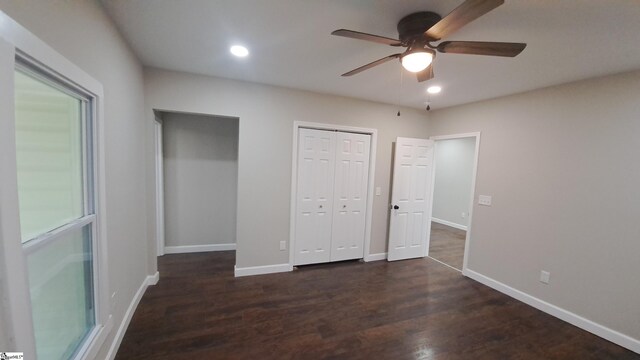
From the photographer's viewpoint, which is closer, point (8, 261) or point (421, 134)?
point (8, 261)

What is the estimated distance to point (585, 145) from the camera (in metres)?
2.42

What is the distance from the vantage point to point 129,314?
2172 millimetres

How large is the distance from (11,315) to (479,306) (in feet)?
11.6

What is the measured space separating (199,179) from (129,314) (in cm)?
205

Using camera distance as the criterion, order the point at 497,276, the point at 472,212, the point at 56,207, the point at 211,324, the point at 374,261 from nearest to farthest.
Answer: the point at 56,207 < the point at 211,324 < the point at 497,276 < the point at 472,212 < the point at 374,261

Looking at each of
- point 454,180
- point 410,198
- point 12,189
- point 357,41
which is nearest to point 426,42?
point 357,41

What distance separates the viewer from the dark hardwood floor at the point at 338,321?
1.98 meters

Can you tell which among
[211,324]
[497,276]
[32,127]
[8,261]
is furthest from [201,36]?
[497,276]

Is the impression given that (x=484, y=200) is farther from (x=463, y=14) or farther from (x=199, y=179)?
(x=199, y=179)

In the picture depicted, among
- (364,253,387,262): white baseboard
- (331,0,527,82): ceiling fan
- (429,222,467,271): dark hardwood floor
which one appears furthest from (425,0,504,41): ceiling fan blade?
(429,222,467,271): dark hardwood floor

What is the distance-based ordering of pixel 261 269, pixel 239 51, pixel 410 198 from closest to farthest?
pixel 239 51
pixel 261 269
pixel 410 198

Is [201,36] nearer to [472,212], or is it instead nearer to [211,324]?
[211,324]

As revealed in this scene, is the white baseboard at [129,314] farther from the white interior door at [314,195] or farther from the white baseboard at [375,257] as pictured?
the white baseboard at [375,257]

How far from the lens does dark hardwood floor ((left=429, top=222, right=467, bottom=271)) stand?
409 centimetres
